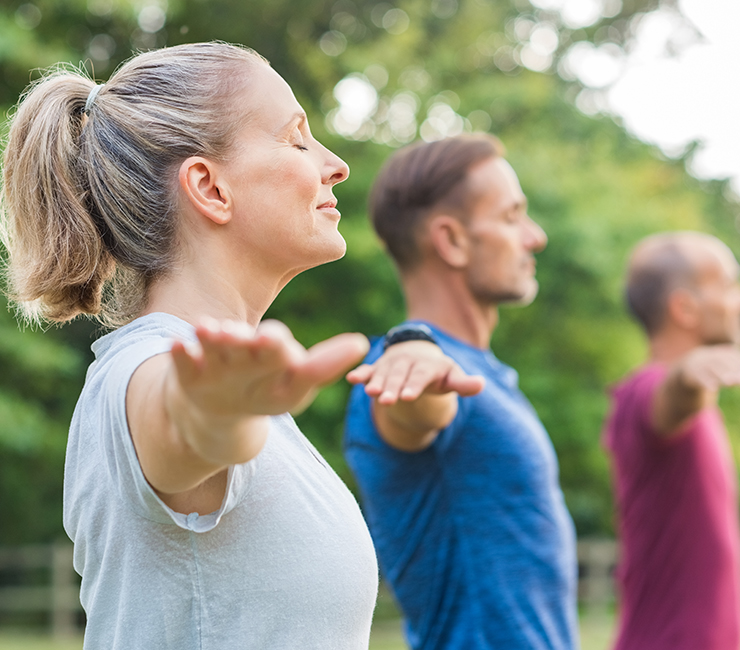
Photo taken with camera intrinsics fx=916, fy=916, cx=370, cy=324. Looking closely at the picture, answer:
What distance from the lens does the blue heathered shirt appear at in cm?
256

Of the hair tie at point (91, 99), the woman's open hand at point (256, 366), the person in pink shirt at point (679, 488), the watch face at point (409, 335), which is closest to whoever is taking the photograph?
the woman's open hand at point (256, 366)

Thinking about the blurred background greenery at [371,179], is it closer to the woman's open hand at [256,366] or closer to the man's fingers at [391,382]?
the man's fingers at [391,382]

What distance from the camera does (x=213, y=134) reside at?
155 centimetres

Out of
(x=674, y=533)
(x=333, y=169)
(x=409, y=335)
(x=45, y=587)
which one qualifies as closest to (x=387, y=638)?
(x=45, y=587)

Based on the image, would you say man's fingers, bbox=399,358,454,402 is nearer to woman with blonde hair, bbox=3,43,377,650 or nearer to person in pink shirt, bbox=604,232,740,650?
woman with blonde hair, bbox=3,43,377,650

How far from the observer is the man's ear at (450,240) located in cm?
305

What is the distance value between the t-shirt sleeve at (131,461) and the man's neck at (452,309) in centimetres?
175

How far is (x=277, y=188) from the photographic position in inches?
61.7

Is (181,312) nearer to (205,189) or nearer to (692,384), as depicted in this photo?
(205,189)

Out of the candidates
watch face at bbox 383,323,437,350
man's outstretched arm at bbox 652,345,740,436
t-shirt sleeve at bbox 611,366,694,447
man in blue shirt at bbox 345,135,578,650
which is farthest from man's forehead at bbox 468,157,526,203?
t-shirt sleeve at bbox 611,366,694,447

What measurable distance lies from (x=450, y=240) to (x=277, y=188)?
1.57 m

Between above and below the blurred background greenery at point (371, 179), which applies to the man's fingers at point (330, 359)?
above

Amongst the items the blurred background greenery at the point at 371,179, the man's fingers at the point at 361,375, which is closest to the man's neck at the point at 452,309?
the man's fingers at the point at 361,375

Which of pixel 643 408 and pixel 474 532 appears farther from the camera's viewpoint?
pixel 643 408
